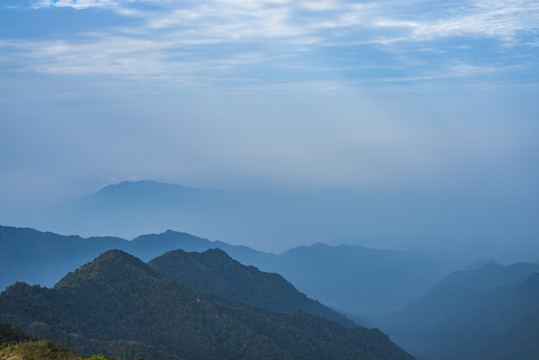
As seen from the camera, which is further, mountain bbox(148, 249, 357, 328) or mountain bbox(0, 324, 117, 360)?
mountain bbox(148, 249, 357, 328)

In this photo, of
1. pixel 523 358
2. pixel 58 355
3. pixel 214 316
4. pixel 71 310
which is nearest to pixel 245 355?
pixel 214 316

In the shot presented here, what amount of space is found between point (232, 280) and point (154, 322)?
55660 millimetres

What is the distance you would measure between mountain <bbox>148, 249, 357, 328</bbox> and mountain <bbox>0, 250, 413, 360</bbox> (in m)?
23.5

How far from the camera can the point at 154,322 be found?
108 meters

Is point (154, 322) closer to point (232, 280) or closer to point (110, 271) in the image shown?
point (110, 271)

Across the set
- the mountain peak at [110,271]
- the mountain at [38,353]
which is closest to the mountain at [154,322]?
the mountain peak at [110,271]

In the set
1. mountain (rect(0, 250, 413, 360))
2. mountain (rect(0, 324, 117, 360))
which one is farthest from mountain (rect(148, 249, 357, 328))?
mountain (rect(0, 324, 117, 360))

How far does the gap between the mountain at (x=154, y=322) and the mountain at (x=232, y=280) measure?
2348 centimetres

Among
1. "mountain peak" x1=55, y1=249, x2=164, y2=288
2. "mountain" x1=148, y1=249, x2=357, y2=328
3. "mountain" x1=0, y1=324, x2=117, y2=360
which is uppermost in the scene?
"mountain" x1=0, y1=324, x2=117, y2=360

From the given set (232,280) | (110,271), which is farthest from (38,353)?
(232,280)

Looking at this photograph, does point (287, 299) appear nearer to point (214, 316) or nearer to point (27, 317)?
point (214, 316)

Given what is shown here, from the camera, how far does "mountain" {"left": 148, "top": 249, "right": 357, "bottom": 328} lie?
506 ft

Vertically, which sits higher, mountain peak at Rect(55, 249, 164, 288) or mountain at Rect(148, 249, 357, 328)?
mountain peak at Rect(55, 249, 164, 288)

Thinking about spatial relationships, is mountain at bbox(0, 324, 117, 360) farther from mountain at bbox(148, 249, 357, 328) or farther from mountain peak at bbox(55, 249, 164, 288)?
mountain at bbox(148, 249, 357, 328)
